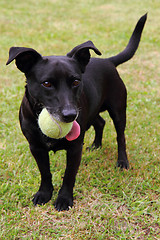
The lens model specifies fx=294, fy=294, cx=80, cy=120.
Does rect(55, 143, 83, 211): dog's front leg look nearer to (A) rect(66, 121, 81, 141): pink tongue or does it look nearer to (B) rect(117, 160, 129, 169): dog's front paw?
(A) rect(66, 121, 81, 141): pink tongue

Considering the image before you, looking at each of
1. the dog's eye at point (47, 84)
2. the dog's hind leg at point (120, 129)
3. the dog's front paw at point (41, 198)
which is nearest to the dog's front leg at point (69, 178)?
the dog's front paw at point (41, 198)

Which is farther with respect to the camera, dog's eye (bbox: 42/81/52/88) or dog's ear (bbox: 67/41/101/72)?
dog's ear (bbox: 67/41/101/72)

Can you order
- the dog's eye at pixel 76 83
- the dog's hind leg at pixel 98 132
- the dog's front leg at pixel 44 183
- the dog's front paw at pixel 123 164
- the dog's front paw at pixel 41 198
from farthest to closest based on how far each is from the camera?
the dog's hind leg at pixel 98 132, the dog's front paw at pixel 123 164, the dog's front paw at pixel 41 198, the dog's front leg at pixel 44 183, the dog's eye at pixel 76 83

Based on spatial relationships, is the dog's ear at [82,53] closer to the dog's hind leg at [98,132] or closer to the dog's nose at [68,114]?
the dog's nose at [68,114]

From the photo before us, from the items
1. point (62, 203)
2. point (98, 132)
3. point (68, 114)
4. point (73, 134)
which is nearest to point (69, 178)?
point (62, 203)

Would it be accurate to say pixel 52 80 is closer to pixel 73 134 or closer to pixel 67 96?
pixel 67 96

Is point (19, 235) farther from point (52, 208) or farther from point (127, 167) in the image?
point (127, 167)

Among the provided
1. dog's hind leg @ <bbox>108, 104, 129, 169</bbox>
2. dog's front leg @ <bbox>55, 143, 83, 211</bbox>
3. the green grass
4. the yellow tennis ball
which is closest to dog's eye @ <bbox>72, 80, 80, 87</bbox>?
the yellow tennis ball

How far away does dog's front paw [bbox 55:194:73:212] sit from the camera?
9.54ft

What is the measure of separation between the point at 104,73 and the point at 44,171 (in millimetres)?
1243

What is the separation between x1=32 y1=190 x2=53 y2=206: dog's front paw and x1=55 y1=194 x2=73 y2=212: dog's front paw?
0.41 ft

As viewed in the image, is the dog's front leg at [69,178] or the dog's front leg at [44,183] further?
the dog's front leg at [44,183]

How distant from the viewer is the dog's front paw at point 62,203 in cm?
291

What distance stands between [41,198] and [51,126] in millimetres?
1002
